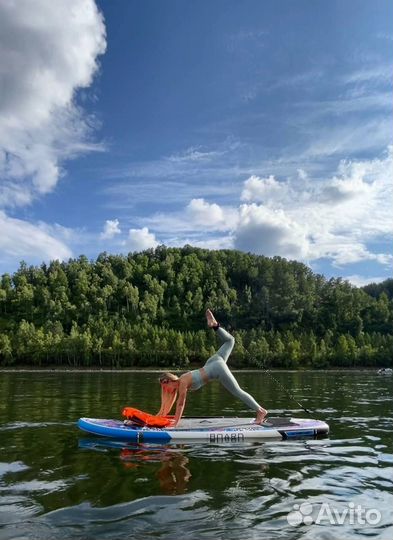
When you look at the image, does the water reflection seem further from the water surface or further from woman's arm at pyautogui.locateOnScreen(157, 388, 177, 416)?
woman's arm at pyautogui.locateOnScreen(157, 388, 177, 416)

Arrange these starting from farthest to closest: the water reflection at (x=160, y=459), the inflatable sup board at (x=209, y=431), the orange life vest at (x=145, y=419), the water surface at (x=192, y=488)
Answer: the orange life vest at (x=145, y=419)
the inflatable sup board at (x=209, y=431)
the water reflection at (x=160, y=459)
the water surface at (x=192, y=488)

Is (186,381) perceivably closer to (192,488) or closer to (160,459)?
(160,459)

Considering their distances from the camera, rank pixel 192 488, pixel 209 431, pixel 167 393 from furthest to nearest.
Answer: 1. pixel 167 393
2. pixel 209 431
3. pixel 192 488

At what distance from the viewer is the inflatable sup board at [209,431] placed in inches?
712

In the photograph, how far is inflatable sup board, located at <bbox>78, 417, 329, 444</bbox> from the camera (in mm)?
18094

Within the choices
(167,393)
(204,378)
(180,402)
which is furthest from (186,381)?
(167,393)

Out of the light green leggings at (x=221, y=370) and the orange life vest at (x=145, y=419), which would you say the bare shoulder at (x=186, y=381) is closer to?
the light green leggings at (x=221, y=370)

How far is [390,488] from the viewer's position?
12.2m

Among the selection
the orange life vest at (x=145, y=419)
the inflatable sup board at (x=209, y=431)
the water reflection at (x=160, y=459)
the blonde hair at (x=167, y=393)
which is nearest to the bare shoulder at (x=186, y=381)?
the blonde hair at (x=167, y=393)

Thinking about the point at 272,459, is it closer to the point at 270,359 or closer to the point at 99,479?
the point at 99,479

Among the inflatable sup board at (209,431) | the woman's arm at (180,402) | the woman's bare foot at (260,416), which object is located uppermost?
the woman's arm at (180,402)

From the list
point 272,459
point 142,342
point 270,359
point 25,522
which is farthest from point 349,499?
point 142,342

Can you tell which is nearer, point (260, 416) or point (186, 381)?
point (186, 381)

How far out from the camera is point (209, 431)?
1861 centimetres
